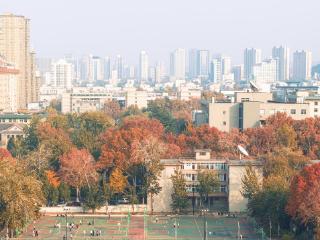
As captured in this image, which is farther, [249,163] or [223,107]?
[223,107]

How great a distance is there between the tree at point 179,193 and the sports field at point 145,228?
0.49 m

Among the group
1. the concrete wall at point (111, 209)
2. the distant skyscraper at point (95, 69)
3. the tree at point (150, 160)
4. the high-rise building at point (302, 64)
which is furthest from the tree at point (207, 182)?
the distant skyscraper at point (95, 69)

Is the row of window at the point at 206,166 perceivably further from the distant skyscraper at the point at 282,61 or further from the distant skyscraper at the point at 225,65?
the distant skyscraper at the point at 225,65

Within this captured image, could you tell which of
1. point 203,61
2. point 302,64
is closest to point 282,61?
point 302,64

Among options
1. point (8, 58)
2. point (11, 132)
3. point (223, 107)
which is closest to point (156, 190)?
point (223, 107)

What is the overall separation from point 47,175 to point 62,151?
3.14 m

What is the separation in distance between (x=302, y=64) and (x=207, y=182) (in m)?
126

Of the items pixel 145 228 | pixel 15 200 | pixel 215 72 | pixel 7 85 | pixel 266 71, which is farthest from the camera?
pixel 215 72

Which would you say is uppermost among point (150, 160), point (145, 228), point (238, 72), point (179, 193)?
point (238, 72)

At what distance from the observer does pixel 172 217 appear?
27.2m

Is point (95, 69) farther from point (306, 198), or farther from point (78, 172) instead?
point (306, 198)

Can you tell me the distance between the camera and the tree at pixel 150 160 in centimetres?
2775

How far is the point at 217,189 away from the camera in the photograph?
28234mm

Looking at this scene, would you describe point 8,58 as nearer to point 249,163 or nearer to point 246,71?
point 249,163
